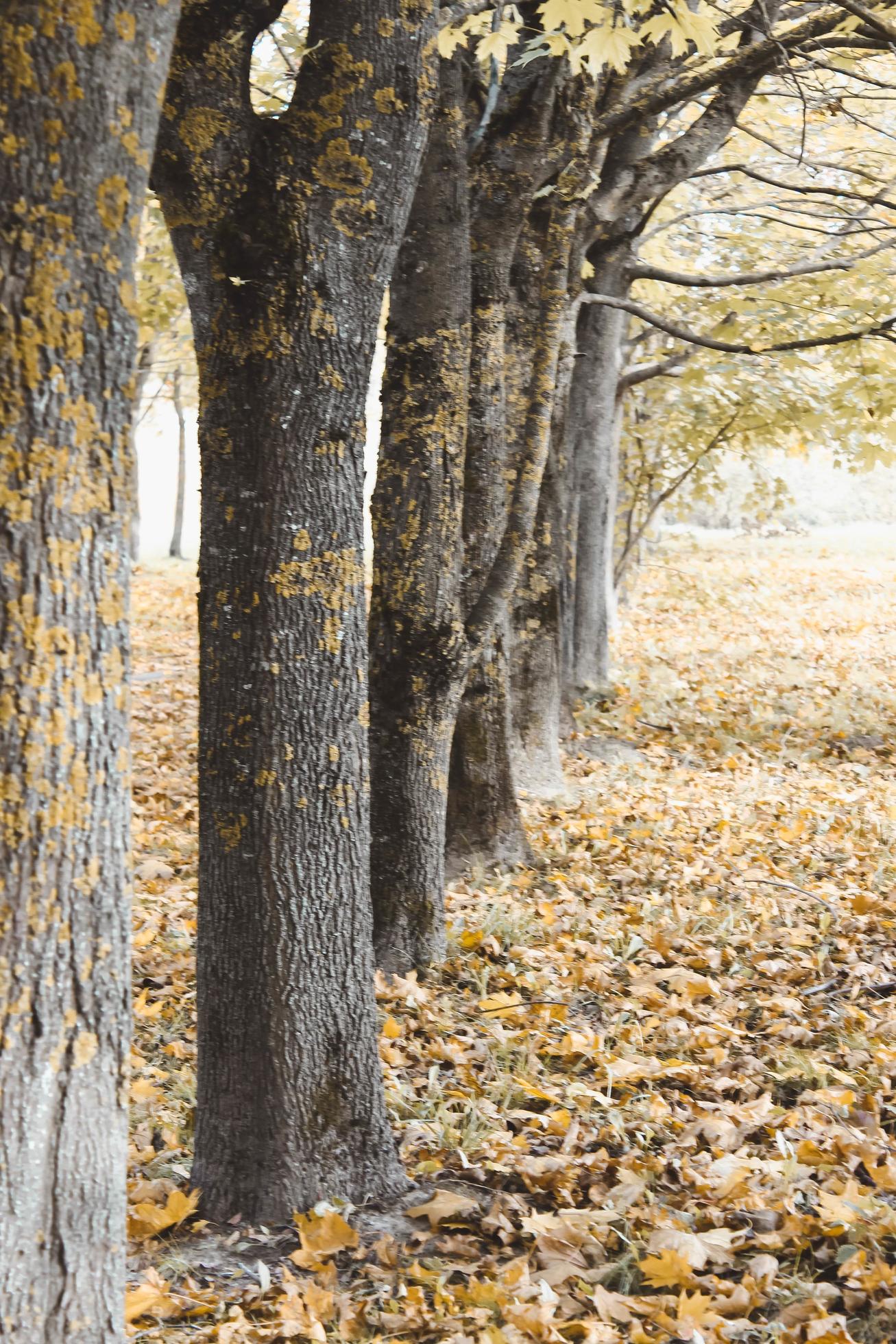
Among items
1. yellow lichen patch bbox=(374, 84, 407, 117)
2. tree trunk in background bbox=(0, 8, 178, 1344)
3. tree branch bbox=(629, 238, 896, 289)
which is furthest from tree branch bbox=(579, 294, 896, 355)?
tree trunk in background bbox=(0, 8, 178, 1344)

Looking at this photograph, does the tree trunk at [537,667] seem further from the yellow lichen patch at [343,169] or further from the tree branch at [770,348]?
the yellow lichen patch at [343,169]

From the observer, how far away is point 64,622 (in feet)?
6.96

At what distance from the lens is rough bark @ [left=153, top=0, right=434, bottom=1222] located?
10.6 feet

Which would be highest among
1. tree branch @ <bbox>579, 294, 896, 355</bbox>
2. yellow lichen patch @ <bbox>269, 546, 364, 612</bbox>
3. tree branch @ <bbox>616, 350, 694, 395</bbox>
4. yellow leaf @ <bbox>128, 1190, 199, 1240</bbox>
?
tree branch @ <bbox>616, 350, 694, 395</bbox>

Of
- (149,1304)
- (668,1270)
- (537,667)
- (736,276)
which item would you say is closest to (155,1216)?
(149,1304)

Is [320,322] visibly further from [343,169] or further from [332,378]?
[343,169]

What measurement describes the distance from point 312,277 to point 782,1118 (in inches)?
116

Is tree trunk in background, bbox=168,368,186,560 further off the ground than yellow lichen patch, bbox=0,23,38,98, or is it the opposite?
tree trunk in background, bbox=168,368,186,560

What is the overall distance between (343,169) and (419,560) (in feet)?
6.27

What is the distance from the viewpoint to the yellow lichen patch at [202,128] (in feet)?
10.4

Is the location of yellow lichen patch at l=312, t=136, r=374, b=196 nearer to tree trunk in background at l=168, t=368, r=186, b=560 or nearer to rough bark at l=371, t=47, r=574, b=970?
rough bark at l=371, t=47, r=574, b=970

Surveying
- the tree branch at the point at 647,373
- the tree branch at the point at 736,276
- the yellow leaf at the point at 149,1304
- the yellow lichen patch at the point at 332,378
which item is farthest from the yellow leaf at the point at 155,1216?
the tree branch at the point at 647,373

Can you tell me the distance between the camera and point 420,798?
5074 mm

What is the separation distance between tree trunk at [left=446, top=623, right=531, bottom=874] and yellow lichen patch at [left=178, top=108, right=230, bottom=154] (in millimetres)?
3332
